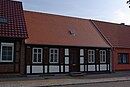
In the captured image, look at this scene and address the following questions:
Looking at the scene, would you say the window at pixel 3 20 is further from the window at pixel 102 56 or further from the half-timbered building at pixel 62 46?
the window at pixel 102 56

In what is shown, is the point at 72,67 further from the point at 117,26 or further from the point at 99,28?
the point at 117,26

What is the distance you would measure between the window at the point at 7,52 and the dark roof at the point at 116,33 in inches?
497

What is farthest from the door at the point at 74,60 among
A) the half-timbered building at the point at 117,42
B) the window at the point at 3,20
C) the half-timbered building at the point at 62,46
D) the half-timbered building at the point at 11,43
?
the window at the point at 3,20

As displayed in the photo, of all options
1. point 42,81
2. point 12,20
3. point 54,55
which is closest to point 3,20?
point 12,20

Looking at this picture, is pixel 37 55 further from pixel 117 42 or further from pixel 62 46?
pixel 117 42

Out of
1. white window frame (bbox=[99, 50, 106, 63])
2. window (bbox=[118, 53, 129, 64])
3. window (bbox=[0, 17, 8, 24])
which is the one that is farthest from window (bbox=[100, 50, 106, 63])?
window (bbox=[0, 17, 8, 24])

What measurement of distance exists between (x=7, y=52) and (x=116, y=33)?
628 inches

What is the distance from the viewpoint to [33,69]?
857 inches

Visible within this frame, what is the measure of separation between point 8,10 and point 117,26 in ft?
53.1

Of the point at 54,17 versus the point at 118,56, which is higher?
the point at 54,17

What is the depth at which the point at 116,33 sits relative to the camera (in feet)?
103

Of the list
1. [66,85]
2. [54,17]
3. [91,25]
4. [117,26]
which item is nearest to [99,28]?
[91,25]

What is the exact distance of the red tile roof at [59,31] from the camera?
76.9 ft

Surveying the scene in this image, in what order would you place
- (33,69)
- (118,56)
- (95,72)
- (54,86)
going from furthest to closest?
(118,56), (95,72), (33,69), (54,86)
